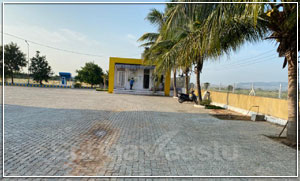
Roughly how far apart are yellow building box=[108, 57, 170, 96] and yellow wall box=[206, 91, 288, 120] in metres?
9.25

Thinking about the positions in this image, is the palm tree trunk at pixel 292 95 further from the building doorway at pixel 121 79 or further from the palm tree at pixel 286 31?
the building doorway at pixel 121 79

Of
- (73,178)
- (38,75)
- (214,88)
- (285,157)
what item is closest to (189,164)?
(73,178)

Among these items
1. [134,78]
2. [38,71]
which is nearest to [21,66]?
[38,71]

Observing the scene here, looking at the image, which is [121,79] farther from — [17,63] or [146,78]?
[17,63]

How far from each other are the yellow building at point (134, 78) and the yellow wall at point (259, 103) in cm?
925

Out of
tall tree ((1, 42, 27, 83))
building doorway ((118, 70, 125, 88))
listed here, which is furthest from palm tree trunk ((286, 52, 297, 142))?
building doorway ((118, 70, 125, 88))

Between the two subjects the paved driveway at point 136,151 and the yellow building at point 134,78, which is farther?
the yellow building at point 134,78

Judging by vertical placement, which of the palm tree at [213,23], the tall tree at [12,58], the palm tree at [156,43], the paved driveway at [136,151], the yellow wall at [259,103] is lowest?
the paved driveway at [136,151]

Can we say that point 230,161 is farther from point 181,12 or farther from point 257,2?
point 181,12

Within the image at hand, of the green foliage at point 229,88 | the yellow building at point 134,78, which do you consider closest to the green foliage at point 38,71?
the green foliage at point 229,88

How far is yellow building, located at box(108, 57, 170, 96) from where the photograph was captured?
19.1 m

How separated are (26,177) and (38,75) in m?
3.90

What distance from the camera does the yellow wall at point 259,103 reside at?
251 inches

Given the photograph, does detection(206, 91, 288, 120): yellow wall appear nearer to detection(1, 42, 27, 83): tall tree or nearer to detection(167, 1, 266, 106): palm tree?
detection(167, 1, 266, 106): palm tree
